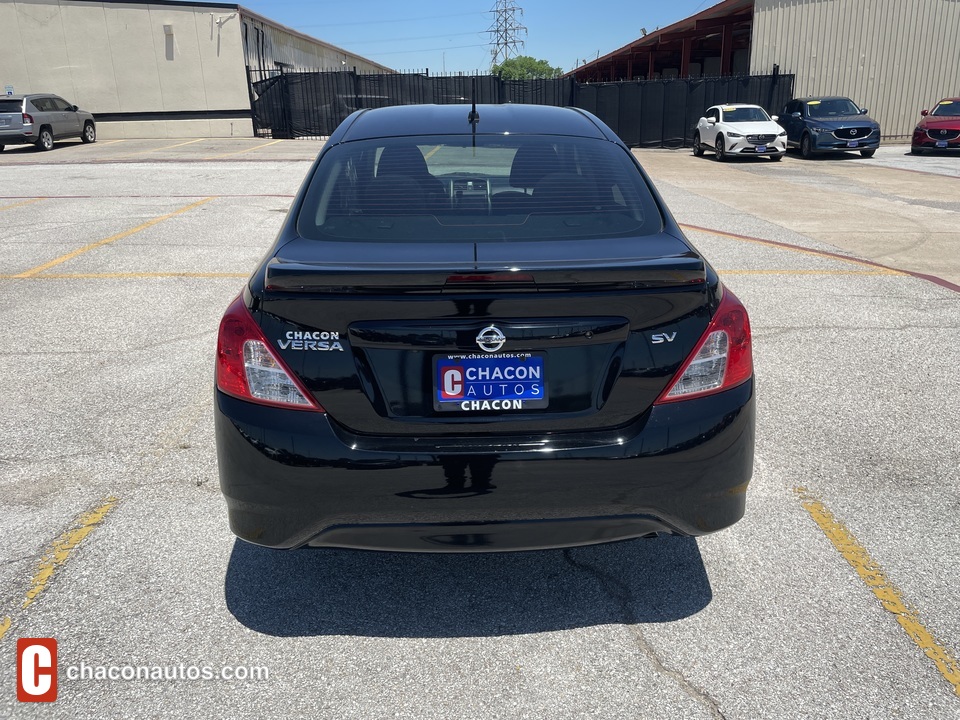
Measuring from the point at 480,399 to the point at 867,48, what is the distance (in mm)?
30184

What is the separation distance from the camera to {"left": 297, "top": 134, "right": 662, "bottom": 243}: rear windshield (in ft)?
9.49

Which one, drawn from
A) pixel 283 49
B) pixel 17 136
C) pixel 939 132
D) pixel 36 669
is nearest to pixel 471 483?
pixel 36 669

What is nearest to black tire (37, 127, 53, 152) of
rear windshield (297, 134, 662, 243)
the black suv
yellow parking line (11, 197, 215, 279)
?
yellow parking line (11, 197, 215, 279)

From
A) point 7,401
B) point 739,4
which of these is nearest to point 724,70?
point 739,4

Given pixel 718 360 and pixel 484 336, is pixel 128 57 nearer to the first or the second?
pixel 484 336

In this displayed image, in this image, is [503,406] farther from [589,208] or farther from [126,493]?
[126,493]

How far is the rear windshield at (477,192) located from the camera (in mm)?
2893

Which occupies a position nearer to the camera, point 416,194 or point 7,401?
point 416,194

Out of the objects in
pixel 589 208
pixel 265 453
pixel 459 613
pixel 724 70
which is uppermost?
pixel 724 70

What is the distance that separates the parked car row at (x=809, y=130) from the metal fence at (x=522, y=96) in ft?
11.1

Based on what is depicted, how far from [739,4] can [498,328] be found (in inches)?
1183

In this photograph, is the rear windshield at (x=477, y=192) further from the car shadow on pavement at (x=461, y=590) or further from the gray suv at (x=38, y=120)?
the gray suv at (x=38, y=120)

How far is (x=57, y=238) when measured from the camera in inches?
388
